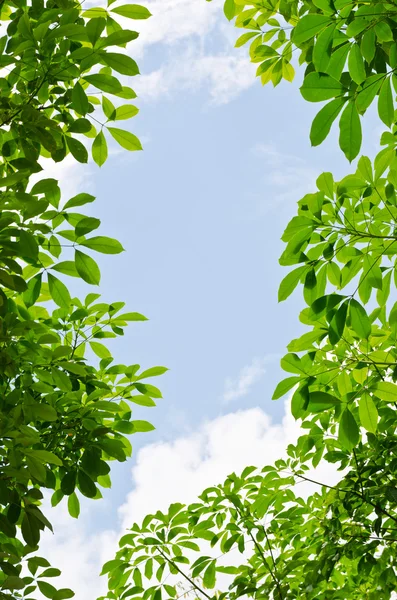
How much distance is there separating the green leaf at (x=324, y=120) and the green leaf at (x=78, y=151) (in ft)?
2.96

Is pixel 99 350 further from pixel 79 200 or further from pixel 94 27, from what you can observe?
pixel 94 27

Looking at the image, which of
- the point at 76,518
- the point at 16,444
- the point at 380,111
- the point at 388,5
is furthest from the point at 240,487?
the point at 388,5

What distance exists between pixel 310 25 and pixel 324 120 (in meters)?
0.24

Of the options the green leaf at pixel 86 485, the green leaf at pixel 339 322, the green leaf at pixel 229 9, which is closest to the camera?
the green leaf at pixel 339 322

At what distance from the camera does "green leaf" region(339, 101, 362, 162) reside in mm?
1309

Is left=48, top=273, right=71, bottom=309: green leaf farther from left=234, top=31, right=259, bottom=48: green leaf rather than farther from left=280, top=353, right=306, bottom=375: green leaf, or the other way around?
left=234, top=31, right=259, bottom=48: green leaf

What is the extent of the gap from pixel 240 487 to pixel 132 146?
1.75 meters

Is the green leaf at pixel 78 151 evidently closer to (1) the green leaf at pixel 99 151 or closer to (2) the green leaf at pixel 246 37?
(1) the green leaf at pixel 99 151

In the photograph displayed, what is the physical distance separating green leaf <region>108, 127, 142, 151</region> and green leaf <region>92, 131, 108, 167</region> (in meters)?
0.07

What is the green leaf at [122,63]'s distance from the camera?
1.71 metres

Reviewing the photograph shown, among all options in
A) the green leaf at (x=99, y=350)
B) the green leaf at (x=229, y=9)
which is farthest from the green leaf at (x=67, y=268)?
the green leaf at (x=229, y=9)

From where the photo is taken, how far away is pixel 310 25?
4.37 feet

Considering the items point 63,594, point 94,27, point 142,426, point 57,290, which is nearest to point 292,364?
point 142,426

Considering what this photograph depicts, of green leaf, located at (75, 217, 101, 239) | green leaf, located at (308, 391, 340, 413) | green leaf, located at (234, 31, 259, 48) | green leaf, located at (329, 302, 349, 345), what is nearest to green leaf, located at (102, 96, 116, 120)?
green leaf, located at (75, 217, 101, 239)
